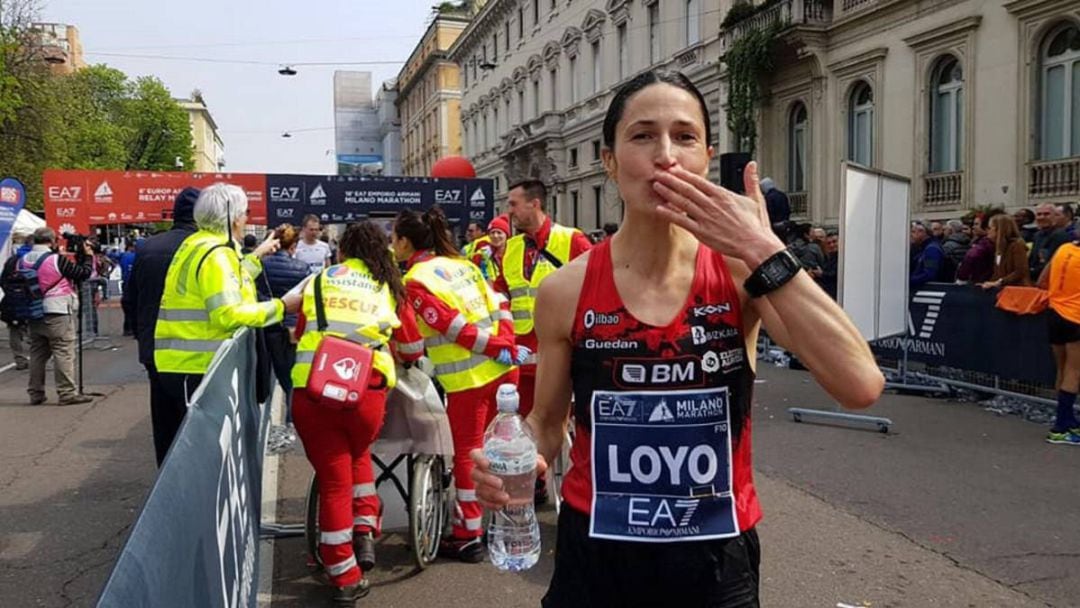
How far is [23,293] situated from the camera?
10656mm

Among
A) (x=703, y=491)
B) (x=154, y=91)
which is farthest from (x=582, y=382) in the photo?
(x=154, y=91)

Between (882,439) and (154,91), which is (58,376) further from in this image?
(154,91)

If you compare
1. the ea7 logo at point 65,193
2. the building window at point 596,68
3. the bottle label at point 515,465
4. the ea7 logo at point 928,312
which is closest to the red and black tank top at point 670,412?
the bottle label at point 515,465

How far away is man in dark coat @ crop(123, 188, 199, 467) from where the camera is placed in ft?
17.1

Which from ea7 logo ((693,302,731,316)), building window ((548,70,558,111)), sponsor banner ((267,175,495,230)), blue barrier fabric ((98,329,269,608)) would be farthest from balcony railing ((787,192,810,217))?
building window ((548,70,558,111))

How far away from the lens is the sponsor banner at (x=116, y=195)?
75.4 feet

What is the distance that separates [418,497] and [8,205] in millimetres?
12870

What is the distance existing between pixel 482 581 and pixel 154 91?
283 feet

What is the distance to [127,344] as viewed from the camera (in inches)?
668

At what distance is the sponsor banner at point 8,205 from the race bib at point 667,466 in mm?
14837

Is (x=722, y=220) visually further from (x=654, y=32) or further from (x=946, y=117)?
(x=654, y=32)

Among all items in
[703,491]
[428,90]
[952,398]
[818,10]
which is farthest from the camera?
[428,90]

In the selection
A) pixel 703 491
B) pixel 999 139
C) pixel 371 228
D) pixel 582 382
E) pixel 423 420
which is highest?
pixel 999 139

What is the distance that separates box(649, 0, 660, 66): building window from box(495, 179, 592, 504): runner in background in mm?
26346
